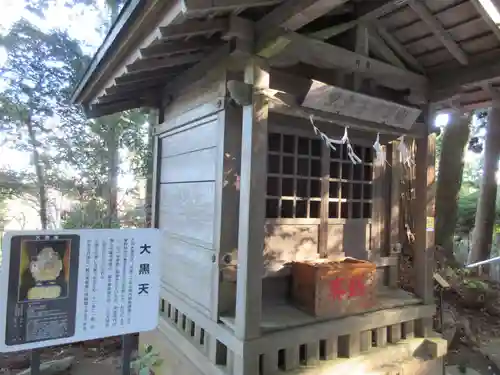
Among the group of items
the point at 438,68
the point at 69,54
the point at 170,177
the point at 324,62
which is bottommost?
the point at 170,177

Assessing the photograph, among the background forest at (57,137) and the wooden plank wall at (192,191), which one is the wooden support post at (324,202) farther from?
the background forest at (57,137)

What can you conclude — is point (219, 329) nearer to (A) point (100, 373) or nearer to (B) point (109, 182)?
(A) point (100, 373)

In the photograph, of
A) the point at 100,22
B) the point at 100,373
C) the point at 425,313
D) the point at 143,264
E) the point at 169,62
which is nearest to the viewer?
the point at 143,264

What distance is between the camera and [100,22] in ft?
39.8

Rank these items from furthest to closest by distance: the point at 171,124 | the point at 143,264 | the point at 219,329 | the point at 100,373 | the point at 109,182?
the point at 109,182
the point at 100,373
the point at 171,124
the point at 219,329
the point at 143,264

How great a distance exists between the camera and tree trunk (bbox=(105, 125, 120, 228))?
9742 millimetres

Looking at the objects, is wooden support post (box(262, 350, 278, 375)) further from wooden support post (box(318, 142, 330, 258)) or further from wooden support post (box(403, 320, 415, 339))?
wooden support post (box(403, 320, 415, 339))

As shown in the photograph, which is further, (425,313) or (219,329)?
(425,313)

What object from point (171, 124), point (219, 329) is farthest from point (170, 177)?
point (219, 329)

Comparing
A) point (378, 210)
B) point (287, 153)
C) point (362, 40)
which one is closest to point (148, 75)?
point (287, 153)

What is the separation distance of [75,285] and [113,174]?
28.6ft

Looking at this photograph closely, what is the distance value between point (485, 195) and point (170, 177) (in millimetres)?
8748

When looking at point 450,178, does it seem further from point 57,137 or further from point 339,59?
point 57,137

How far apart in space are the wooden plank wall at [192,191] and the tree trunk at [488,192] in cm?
866
